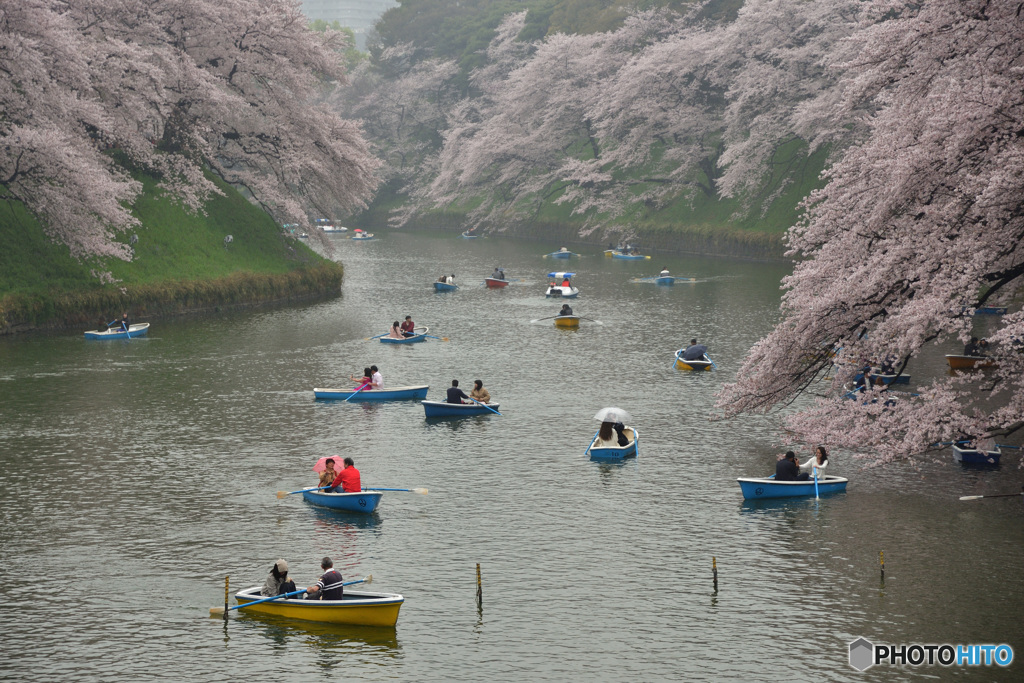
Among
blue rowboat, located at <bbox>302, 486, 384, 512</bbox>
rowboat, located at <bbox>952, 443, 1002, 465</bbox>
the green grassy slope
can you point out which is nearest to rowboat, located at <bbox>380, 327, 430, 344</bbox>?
the green grassy slope

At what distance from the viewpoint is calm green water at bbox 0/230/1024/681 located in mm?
19250

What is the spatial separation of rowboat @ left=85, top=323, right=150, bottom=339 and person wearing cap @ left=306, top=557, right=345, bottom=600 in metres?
35.7

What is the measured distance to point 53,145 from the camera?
4778cm

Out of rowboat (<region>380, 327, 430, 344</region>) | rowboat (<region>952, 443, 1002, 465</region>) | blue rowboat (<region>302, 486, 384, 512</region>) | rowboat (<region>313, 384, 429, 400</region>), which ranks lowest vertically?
blue rowboat (<region>302, 486, 384, 512</region>)

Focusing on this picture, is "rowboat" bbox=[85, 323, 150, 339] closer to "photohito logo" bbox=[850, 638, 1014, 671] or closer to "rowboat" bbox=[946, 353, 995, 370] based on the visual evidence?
"rowboat" bbox=[946, 353, 995, 370]

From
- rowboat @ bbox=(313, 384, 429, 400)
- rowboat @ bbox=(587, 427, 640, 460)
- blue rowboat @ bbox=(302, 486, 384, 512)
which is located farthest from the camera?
rowboat @ bbox=(313, 384, 429, 400)

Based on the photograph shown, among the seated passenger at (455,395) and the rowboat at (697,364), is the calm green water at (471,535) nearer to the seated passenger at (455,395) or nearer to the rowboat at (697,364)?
the rowboat at (697,364)

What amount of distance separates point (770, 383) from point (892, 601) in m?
10.6

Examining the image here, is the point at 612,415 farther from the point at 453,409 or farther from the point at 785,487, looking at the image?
the point at 453,409

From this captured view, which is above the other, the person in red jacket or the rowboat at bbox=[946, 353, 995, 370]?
the rowboat at bbox=[946, 353, 995, 370]

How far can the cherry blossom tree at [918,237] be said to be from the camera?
25.1 meters

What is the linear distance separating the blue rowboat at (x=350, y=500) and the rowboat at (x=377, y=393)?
40.8 feet

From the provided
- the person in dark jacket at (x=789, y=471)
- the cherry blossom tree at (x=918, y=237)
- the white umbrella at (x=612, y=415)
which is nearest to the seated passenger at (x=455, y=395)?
the white umbrella at (x=612, y=415)

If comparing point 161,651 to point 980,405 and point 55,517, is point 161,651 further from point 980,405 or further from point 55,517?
point 980,405
